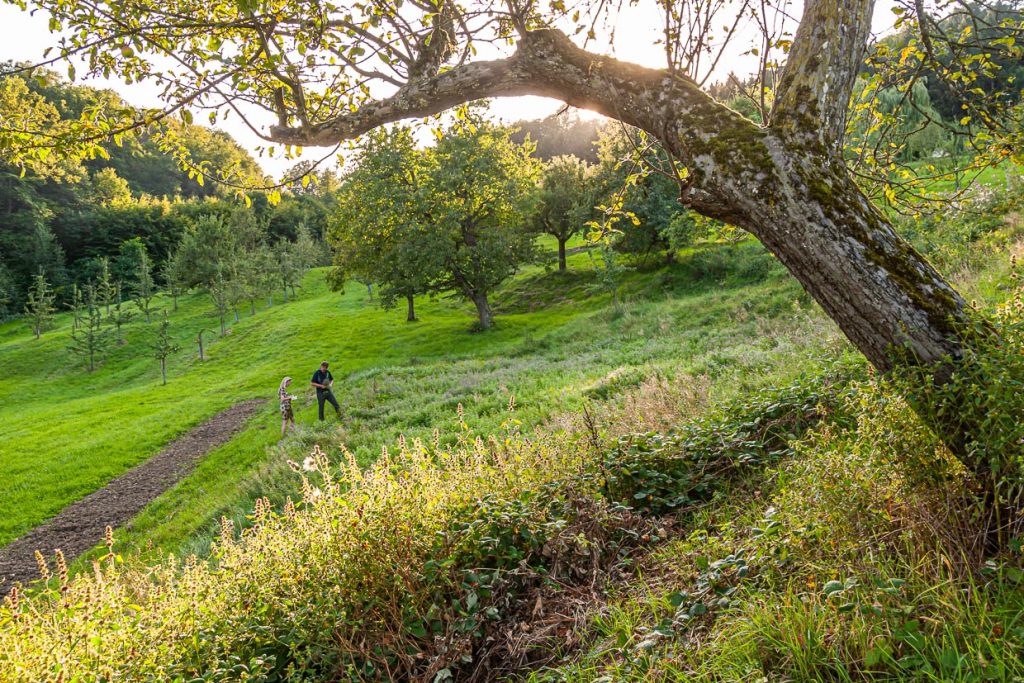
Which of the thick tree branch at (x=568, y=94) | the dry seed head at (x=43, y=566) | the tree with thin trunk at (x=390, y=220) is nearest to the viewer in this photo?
the dry seed head at (x=43, y=566)

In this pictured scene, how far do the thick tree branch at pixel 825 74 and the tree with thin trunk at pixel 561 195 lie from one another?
4016 centimetres

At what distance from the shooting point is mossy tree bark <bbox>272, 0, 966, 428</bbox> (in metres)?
3.06

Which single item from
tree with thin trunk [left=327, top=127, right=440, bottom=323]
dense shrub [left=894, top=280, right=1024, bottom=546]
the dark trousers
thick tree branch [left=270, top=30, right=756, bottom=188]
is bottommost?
the dark trousers

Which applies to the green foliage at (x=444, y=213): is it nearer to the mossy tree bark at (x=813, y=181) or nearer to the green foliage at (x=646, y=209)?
the green foliage at (x=646, y=209)

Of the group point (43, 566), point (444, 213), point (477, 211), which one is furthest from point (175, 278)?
point (43, 566)

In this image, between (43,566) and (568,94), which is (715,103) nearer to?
(568,94)

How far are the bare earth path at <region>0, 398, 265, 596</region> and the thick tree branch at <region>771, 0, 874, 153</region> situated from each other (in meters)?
15.6

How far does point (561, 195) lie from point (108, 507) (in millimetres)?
37949

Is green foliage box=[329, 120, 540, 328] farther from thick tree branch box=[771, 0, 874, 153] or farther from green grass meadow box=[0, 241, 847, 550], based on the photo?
thick tree branch box=[771, 0, 874, 153]

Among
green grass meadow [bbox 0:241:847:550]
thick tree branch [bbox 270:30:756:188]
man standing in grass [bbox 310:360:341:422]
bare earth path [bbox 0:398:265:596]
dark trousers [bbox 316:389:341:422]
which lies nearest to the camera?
thick tree branch [bbox 270:30:756:188]

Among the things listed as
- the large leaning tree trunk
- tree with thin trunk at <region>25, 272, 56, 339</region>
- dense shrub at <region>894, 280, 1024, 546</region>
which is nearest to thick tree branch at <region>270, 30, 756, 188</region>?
the large leaning tree trunk

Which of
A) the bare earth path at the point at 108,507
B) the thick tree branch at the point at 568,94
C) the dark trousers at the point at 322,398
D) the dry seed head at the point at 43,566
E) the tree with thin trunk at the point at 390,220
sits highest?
the tree with thin trunk at the point at 390,220

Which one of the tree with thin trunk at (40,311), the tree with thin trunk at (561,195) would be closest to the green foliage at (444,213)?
the tree with thin trunk at (561,195)

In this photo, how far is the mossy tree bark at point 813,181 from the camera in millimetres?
3062
